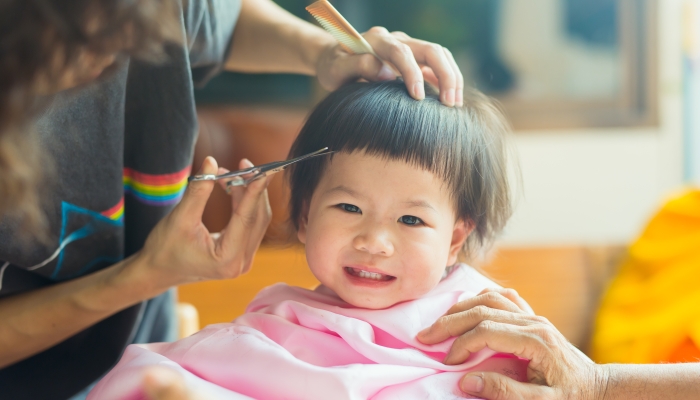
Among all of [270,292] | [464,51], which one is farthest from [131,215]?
[464,51]

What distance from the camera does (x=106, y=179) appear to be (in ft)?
3.26

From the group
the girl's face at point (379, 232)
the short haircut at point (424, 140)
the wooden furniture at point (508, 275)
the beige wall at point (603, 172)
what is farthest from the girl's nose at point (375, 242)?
the beige wall at point (603, 172)

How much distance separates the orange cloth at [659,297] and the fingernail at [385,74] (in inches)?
36.8

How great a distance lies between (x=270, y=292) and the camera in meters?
1.01

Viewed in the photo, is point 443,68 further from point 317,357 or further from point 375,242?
point 317,357

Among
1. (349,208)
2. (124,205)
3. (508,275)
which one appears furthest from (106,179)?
(508,275)

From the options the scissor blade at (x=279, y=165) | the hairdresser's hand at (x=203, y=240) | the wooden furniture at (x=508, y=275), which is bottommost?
the wooden furniture at (x=508, y=275)

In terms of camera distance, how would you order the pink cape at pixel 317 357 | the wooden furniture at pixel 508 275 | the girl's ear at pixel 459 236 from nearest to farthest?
the pink cape at pixel 317 357, the girl's ear at pixel 459 236, the wooden furniture at pixel 508 275

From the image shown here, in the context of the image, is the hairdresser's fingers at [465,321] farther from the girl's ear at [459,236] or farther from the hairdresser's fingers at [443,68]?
the hairdresser's fingers at [443,68]

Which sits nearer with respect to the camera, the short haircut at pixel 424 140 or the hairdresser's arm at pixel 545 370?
the hairdresser's arm at pixel 545 370

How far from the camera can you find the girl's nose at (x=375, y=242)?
856 millimetres

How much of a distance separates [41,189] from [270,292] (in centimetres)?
36

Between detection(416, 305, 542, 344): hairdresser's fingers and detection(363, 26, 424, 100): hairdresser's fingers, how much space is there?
315mm

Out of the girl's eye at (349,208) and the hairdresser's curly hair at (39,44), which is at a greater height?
the hairdresser's curly hair at (39,44)
